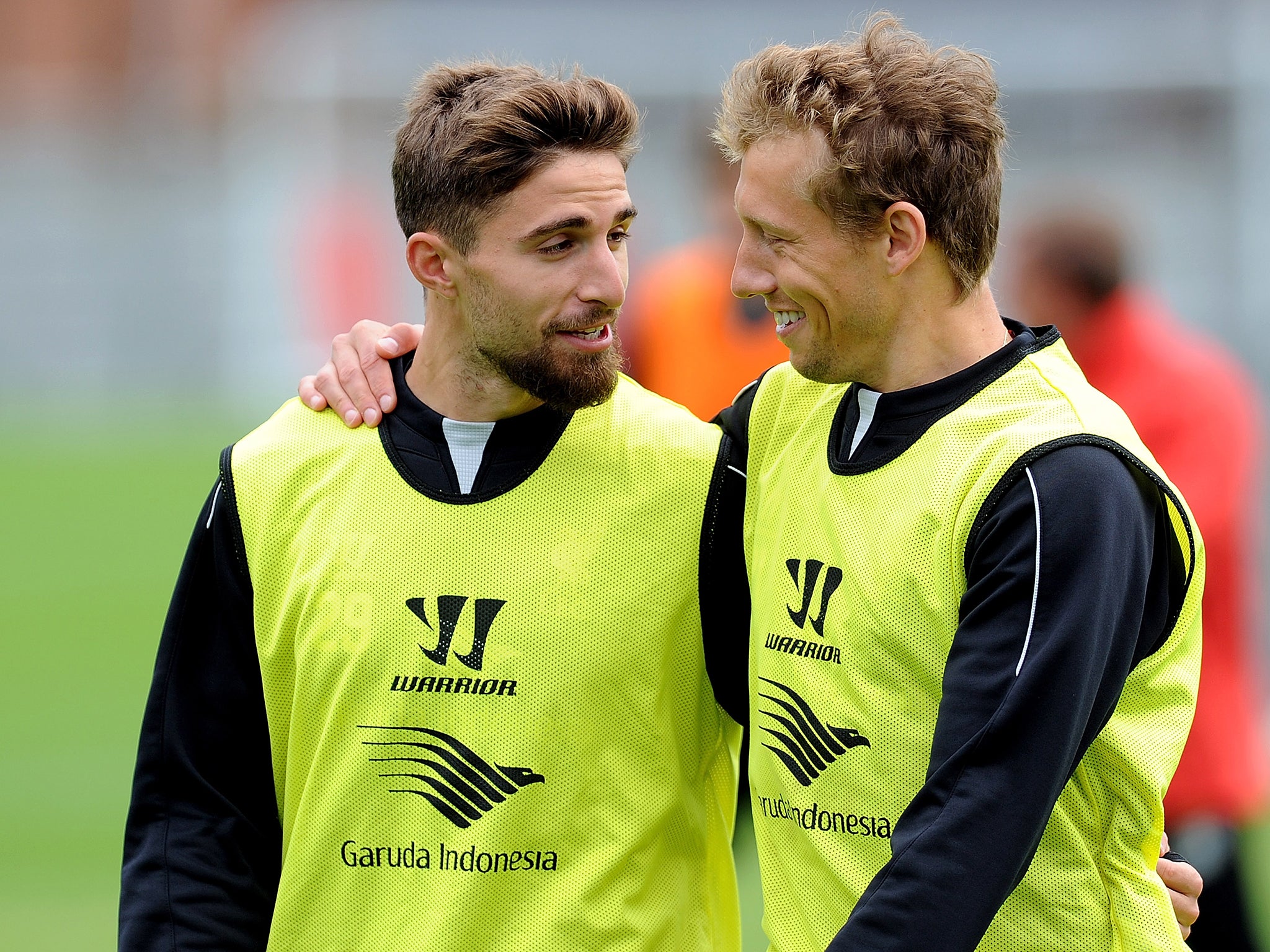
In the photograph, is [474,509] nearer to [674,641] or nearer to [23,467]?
[674,641]

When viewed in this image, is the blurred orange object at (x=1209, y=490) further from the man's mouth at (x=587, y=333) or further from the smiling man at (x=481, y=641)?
the man's mouth at (x=587, y=333)

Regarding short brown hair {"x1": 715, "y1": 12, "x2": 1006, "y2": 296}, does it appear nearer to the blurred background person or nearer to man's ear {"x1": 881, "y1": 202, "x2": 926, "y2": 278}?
man's ear {"x1": 881, "y1": 202, "x2": 926, "y2": 278}

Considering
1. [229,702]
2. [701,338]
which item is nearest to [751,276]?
[229,702]

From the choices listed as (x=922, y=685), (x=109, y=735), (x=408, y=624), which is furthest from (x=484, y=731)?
(x=109, y=735)

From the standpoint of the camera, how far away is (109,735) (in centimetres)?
784

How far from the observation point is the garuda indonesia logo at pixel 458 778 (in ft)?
7.30

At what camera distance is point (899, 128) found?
6.84 feet

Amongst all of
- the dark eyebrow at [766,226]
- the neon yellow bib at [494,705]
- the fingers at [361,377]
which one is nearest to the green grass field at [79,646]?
the neon yellow bib at [494,705]

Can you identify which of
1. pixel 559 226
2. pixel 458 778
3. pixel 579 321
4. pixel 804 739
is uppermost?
pixel 559 226

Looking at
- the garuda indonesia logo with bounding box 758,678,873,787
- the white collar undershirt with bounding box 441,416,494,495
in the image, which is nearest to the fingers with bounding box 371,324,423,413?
the white collar undershirt with bounding box 441,416,494,495

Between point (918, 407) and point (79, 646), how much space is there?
8.72 meters

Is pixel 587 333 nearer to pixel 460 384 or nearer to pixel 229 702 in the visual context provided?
pixel 460 384

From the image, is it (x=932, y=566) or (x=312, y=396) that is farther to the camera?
(x=312, y=396)

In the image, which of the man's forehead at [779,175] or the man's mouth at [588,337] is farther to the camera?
the man's mouth at [588,337]
